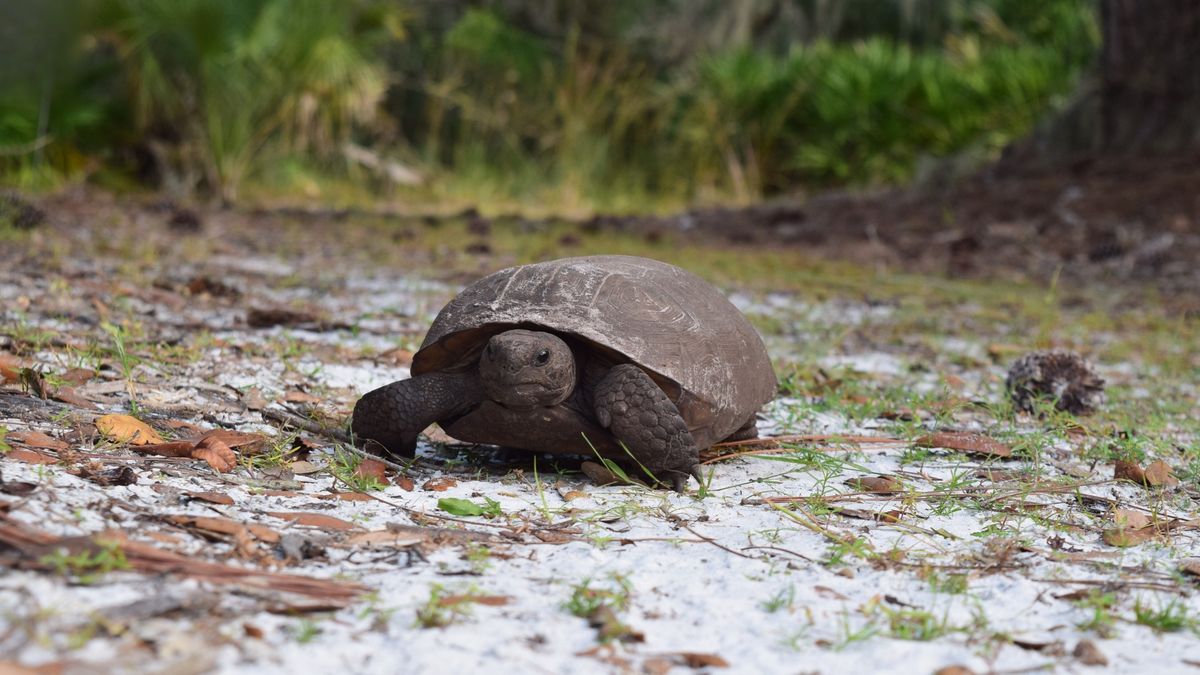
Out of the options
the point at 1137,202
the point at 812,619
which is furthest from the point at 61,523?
the point at 1137,202

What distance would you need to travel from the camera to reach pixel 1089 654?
1988 mm

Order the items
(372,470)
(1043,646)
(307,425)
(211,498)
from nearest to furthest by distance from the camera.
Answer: (1043,646) → (211,498) → (372,470) → (307,425)

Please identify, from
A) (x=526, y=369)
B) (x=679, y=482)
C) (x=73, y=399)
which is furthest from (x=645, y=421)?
(x=73, y=399)

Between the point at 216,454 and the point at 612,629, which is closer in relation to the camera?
the point at 612,629

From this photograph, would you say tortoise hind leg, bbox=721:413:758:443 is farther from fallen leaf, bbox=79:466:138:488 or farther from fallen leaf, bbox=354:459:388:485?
fallen leaf, bbox=79:466:138:488

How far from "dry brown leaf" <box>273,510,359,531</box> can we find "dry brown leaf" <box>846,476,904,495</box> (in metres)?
1.31

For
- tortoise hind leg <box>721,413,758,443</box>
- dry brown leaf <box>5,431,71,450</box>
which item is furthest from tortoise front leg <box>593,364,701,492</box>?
dry brown leaf <box>5,431,71,450</box>

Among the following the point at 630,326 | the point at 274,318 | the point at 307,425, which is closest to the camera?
the point at 630,326

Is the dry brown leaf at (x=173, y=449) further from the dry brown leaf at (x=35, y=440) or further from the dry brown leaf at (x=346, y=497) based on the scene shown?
the dry brown leaf at (x=346, y=497)

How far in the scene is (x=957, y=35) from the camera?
2072 centimetres

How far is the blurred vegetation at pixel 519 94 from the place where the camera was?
38.2 ft

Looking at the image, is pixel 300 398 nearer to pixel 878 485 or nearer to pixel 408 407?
pixel 408 407

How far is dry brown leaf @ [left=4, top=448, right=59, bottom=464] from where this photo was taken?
2.48 m

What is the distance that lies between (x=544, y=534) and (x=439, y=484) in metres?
0.46
